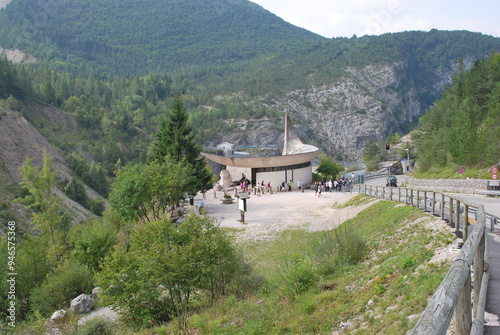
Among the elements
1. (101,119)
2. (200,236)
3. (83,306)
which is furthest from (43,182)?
(101,119)

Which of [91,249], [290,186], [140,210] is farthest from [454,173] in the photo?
[91,249]

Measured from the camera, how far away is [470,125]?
32.3 meters

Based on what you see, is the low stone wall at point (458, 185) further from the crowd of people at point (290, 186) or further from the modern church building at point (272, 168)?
the modern church building at point (272, 168)

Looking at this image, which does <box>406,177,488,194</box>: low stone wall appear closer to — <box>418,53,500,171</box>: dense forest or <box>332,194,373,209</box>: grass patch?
<box>418,53,500,171</box>: dense forest

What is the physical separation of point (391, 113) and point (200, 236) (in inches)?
6040

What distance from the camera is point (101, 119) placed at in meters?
89.1

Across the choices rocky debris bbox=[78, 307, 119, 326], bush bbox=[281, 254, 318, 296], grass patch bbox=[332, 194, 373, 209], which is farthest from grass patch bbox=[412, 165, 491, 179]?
rocky debris bbox=[78, 307, 119, 326]

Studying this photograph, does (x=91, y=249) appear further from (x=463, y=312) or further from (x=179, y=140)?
(x=463, y=312)

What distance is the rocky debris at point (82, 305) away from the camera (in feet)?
41.7

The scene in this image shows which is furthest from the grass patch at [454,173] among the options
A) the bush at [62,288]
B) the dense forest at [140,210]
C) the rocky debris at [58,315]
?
the rocky debris at [58,315]

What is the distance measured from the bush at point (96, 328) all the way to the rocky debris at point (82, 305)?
2473 millimetres

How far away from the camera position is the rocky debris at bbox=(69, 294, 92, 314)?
41.7 feet

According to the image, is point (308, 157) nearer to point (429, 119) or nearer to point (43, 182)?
point (429, 119)

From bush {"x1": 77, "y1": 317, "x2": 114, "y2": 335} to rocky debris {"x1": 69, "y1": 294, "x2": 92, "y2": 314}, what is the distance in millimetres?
2473
